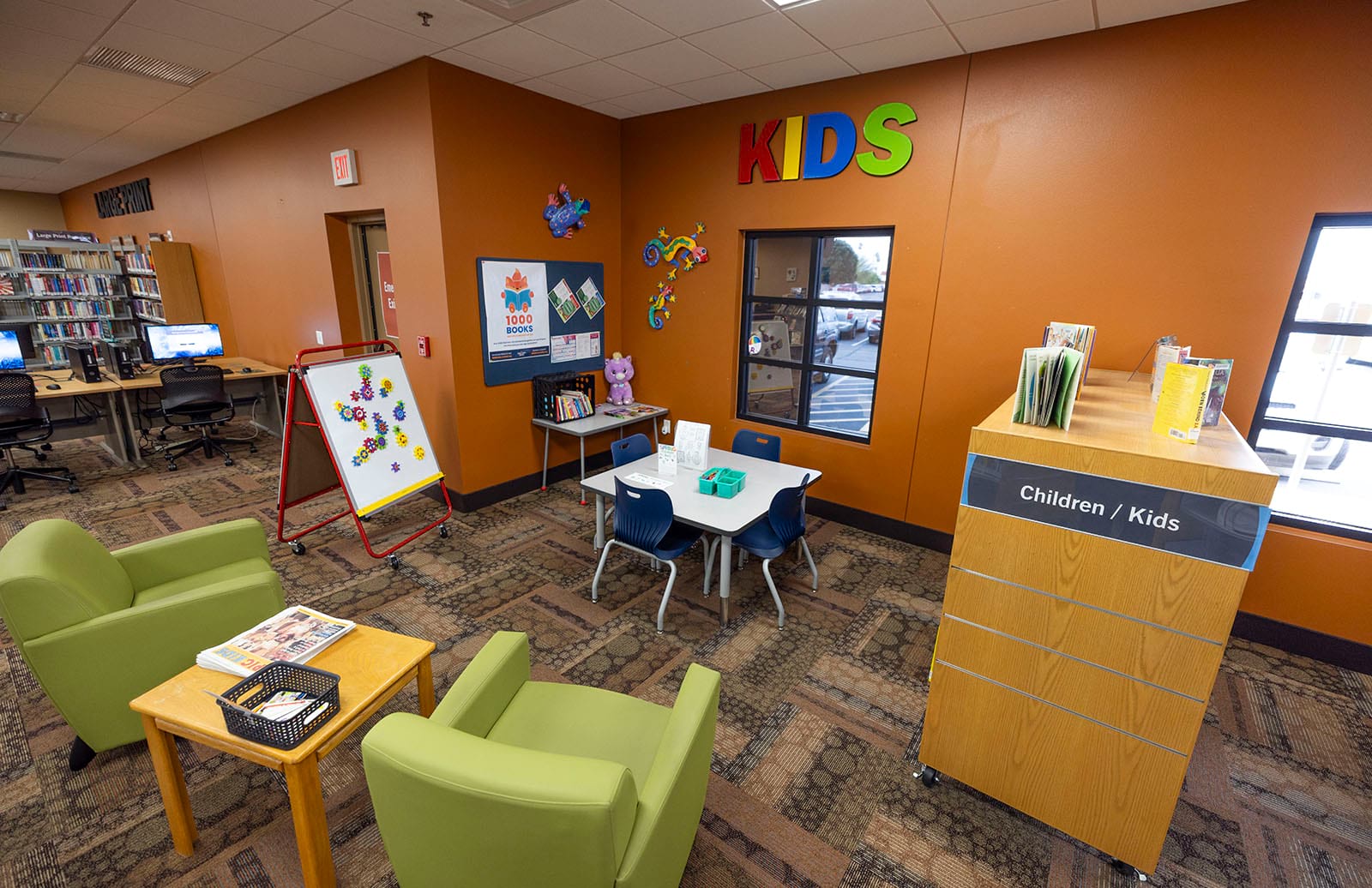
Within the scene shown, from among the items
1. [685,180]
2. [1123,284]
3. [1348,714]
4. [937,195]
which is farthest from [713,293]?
[1348,714]

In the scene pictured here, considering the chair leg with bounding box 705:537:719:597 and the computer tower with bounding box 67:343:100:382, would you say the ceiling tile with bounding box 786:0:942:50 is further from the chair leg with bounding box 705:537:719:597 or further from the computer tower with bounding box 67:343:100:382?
the computer tower with bounding box 67:343:100:382

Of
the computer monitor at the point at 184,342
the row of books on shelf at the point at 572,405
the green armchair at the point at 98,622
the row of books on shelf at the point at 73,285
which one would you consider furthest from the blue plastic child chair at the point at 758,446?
the row of books on shelf at the point at 73,285

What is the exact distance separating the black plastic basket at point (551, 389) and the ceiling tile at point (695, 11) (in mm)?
2719

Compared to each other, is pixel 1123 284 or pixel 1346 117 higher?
pixel 1346 117

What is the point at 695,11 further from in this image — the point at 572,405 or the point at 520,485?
the point at 520,485

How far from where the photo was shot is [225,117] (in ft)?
17.7

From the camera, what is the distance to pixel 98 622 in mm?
2049

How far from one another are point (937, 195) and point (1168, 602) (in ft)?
9.70

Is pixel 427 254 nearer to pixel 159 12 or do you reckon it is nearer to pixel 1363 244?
pixel 159 12

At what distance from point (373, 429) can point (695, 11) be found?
319cm

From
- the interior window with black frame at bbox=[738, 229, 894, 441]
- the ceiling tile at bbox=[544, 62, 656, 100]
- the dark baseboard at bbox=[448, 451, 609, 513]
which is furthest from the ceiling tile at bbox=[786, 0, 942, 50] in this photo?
the dark baseboard at bbox=[448, 451, 609, 513]

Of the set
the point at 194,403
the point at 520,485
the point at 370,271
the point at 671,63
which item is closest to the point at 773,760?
the point at 520,485

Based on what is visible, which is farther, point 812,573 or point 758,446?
point 758,446

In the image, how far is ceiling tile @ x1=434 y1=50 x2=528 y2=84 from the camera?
12.3 feet
